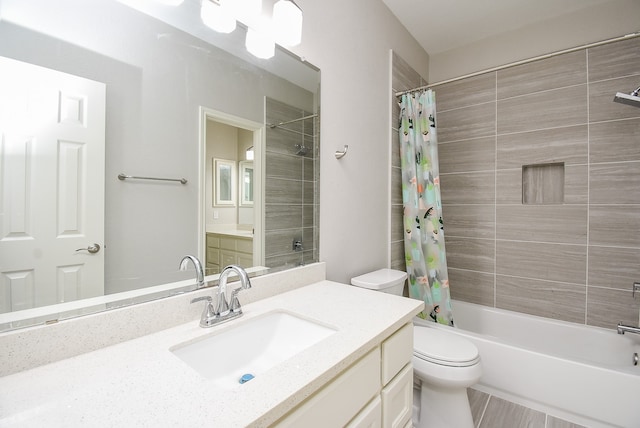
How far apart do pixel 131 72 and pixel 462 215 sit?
8.28ft

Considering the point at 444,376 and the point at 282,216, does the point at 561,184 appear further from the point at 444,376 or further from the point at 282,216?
the point at 282,216

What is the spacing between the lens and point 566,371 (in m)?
1.50

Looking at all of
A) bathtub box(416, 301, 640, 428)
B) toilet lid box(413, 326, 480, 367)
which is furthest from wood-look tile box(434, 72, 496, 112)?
toilet lid box(413, 326, 480, 367)

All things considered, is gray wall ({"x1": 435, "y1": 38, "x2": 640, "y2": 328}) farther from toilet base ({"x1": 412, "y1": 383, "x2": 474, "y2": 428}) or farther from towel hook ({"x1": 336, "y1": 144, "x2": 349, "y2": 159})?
towel hook ({"x1": 336, "y1": 144, "x2": 349, "y2": 159})

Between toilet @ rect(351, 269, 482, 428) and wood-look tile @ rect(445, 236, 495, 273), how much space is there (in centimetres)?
109

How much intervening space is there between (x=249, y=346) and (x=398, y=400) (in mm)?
562

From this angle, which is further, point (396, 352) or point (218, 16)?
point (218, 16)

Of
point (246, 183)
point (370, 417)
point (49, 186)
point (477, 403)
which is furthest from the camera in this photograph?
point (477, 403)

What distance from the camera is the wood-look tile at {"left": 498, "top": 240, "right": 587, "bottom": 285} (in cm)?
207

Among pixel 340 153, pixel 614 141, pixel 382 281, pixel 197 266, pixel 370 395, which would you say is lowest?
pixel 370 395

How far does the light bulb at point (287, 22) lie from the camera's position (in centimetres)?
121

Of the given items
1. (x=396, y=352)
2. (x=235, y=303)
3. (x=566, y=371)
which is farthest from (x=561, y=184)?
(x=235, y=303)

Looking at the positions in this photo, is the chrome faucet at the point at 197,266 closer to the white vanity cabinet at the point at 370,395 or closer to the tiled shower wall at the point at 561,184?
the white vanity cabinet at the point at 370,395

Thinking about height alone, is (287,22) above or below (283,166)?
above
